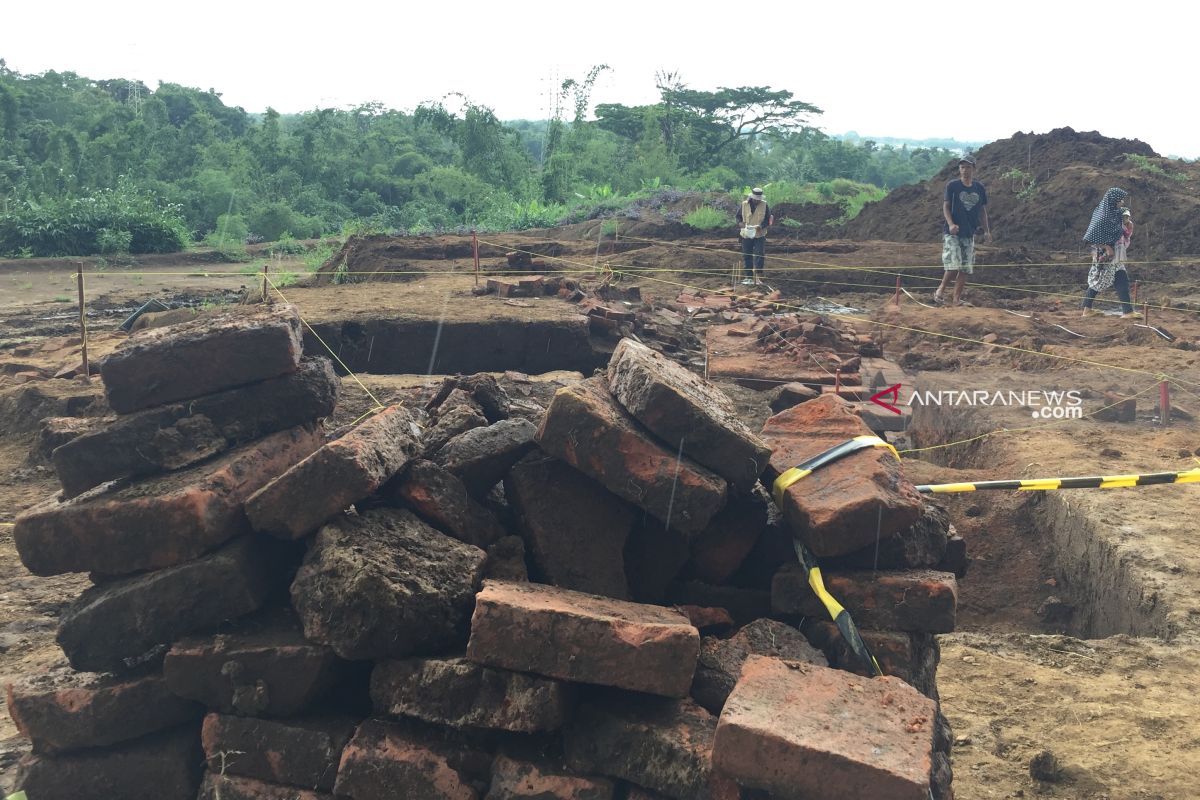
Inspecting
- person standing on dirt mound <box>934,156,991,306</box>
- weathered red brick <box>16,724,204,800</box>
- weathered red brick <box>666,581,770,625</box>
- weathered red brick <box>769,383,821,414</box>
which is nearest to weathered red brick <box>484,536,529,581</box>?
weathered red brick <box>666,581,770,625</box>

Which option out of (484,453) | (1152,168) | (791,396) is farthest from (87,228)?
(1152,168)

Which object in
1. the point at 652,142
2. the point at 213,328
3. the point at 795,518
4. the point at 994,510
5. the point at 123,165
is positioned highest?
the point at 652,142

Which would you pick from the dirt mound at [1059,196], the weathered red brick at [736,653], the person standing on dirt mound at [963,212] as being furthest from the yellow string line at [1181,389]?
the dirt mound at [1059,196]

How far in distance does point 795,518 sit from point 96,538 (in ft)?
8.31

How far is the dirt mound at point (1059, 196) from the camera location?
55.1 ft

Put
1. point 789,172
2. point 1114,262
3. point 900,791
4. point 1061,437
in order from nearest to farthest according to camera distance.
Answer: point 900,791
point 1061,437
point 1114,262
point 789,172

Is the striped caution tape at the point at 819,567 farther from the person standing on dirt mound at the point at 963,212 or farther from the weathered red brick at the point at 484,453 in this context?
the person standing on dirt mound at the point at 963,212

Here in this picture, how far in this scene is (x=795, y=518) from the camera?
3.46 meters

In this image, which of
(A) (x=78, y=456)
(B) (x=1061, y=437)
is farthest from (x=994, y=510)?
(A) (x=78, y=456)

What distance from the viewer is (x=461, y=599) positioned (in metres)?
3.03

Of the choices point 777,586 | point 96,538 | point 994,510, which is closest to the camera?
point 96,538

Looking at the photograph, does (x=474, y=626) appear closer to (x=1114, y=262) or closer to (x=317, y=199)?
(x=1114, y=262)

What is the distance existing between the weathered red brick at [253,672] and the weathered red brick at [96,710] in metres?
0.13

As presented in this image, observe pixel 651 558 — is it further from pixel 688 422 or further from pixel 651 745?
pixel 651 745
